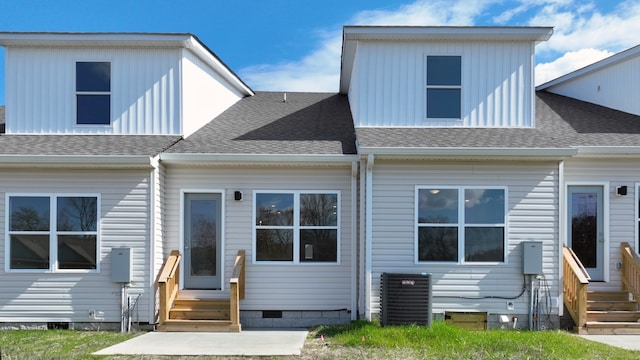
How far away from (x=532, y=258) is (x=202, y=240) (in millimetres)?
5788

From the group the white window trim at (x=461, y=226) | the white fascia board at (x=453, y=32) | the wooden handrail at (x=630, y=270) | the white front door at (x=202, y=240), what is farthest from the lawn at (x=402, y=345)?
the white fascia board at (x=453, y=32)

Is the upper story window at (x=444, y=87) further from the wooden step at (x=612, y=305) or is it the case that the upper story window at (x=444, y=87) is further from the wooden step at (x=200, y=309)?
the wooden step at (x=200, y=309)

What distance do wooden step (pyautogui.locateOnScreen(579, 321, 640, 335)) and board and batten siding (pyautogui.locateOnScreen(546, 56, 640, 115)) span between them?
4700mm

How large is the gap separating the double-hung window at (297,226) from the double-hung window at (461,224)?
1575 millimetres

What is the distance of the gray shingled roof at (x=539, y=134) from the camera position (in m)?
9.12

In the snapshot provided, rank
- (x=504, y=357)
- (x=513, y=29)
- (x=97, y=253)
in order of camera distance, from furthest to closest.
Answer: (x=513, y=29), (x=97, y=253), (x=504, y=357)

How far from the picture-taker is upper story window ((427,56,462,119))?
10.0 meters

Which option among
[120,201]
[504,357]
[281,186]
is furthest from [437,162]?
[120,201]

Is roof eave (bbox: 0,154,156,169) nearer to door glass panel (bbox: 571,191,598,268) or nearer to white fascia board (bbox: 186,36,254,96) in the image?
white fascia board (bbox: 186,36,254,96)

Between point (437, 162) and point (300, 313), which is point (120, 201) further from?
point (437, 162)

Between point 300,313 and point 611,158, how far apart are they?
628 centimetres

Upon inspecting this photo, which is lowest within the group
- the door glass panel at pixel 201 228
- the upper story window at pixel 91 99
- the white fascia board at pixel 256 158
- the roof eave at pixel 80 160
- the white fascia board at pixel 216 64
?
the door glass panel at pixel 201 228

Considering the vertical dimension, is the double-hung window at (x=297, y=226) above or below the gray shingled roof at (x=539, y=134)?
below

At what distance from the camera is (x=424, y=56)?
10.0m
